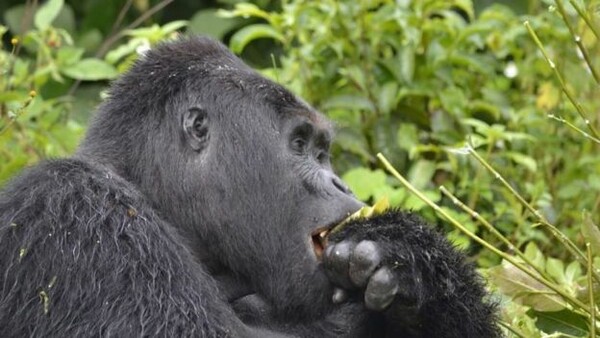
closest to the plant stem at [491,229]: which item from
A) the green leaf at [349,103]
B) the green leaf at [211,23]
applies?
the green leaf at [349,103]

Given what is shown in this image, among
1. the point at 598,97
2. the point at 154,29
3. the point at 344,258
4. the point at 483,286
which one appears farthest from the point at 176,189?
the point at 598,97

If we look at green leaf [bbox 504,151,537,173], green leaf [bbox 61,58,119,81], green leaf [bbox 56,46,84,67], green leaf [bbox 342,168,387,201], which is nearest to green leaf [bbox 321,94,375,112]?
green leaf [bbox 342,168,387,201]

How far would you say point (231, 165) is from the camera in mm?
3943

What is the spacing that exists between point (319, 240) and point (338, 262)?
0.19 m

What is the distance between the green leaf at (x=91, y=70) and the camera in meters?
5.74

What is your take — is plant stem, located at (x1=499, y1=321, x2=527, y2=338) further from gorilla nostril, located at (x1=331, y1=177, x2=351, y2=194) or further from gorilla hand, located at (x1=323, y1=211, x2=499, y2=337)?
gorilla nostril, located at (x1=331, y1=177, x2=351, y2=194)

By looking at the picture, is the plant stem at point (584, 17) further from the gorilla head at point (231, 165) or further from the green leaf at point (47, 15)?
the green leaf at point (47, 15)

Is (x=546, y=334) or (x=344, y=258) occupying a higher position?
(x=344, y=258)

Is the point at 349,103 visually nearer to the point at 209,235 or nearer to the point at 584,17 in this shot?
the point at 209,235

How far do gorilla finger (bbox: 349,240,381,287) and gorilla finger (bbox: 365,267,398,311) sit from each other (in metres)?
0.02

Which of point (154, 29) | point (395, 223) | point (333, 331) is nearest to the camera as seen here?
point (395, 223)

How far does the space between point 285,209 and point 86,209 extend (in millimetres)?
585

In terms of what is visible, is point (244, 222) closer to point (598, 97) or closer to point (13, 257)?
point (13, 257)

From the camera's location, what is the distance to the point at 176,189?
12.7 ft
